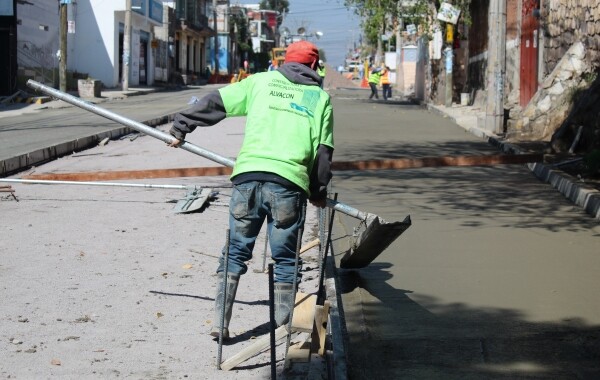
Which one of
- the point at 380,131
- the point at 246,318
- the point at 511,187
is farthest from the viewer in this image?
the point at 380,131

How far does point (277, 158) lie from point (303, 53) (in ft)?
2.16

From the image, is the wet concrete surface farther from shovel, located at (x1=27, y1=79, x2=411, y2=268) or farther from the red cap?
the red cap

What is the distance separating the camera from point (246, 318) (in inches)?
240

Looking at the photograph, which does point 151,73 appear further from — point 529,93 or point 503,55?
point 503,55

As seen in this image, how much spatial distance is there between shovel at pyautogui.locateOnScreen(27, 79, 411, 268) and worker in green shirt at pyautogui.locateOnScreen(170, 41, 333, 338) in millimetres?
453

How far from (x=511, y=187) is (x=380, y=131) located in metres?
11.2

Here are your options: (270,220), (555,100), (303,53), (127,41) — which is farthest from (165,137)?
(127,41)

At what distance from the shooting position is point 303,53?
17.9 feet

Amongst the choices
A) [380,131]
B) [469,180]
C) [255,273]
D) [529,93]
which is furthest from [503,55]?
[255,273]

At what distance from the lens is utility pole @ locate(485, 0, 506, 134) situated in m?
21.5

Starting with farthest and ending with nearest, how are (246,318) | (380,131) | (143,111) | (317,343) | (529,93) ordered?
(143,111)
(529,93)
(380,131)
(246,318)
(317,343)

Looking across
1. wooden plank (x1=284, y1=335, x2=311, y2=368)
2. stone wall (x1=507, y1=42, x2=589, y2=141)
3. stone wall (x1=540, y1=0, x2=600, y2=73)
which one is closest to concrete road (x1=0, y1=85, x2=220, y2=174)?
stone wall (x1=507, y1=42, x2=589, y2=141)

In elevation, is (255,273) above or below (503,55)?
below

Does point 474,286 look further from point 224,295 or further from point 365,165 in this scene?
point 365,165
